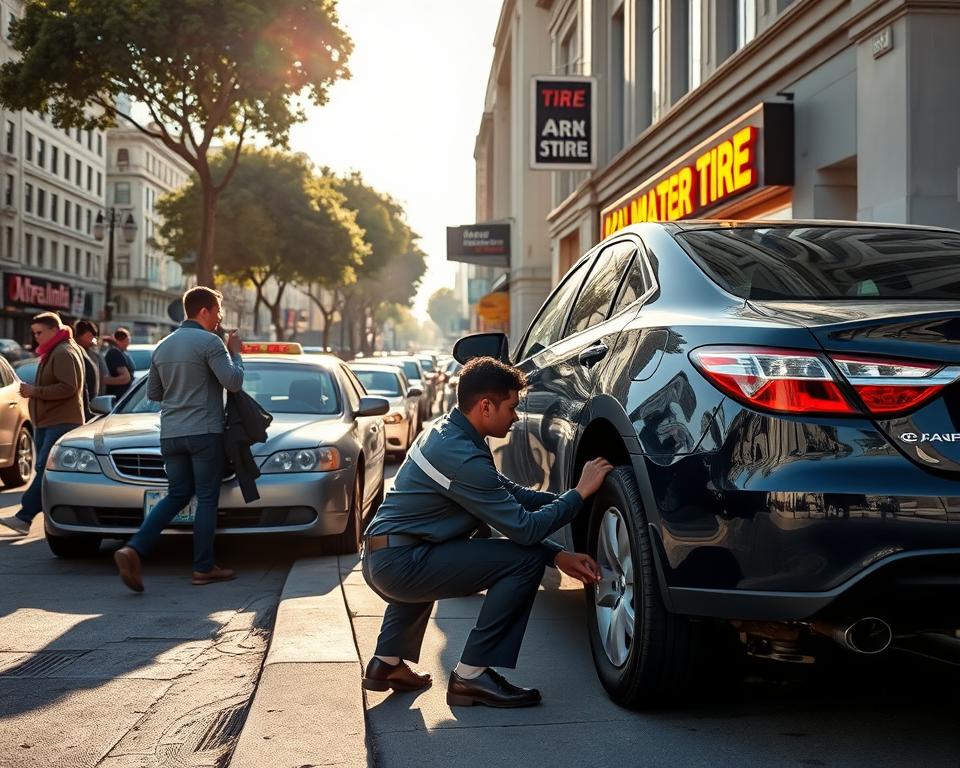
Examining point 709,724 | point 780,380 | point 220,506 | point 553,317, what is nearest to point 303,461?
point 220,506

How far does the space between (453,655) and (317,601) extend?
115 cm

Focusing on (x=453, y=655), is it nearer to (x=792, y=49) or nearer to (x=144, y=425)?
(x=144, y=425)

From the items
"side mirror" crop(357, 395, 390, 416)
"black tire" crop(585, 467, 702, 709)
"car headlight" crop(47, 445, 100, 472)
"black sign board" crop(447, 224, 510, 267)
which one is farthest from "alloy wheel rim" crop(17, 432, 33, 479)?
"black sign board" crop(447, 224, 510, 267)

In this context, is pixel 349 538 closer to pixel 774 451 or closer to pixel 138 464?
pixel 138 464

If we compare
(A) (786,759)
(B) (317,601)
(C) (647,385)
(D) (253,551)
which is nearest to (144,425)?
(D) (253,551)

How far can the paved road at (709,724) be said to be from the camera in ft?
11.3

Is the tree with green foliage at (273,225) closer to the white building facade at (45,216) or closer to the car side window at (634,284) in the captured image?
the white building facade at (45,216)

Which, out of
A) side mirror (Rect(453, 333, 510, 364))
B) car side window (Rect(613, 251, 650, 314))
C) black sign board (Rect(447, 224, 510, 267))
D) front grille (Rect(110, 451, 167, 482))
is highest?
black sign board (Rect(447, 224, 510, 267))

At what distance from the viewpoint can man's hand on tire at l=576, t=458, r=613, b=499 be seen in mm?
3959

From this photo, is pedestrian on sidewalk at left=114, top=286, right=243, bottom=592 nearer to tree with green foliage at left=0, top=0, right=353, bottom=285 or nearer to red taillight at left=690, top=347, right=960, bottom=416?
red taillight at left=690, top=347, right=960, bottom=416

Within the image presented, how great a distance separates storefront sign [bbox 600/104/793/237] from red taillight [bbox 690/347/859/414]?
32.0ft

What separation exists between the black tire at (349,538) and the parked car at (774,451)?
3.66 m

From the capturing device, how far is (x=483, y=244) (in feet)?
139

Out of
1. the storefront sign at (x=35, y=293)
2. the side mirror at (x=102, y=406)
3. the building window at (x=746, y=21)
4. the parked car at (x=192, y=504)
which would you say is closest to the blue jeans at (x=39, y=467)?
the side mirror at (x=102, y=406)
